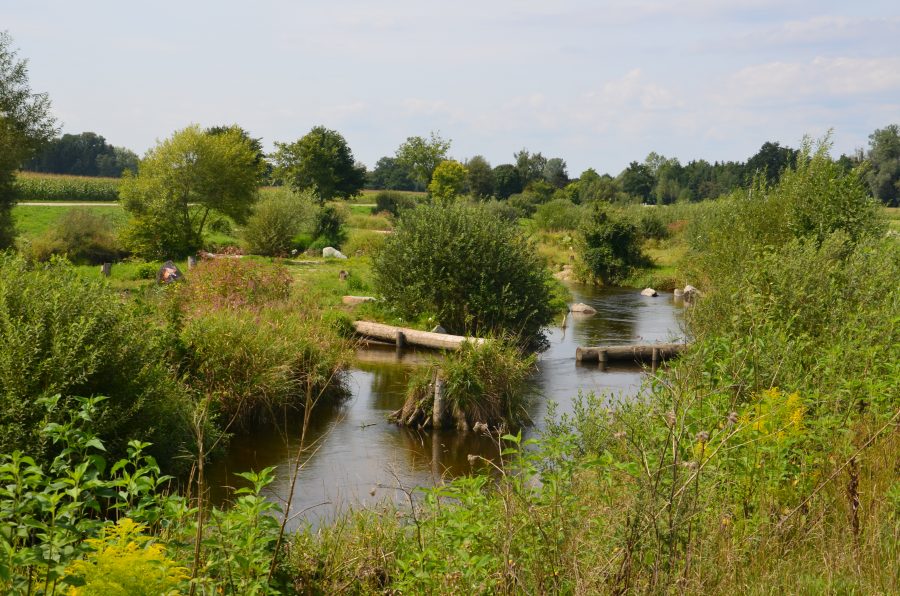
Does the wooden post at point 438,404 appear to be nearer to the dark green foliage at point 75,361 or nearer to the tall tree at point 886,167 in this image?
the dark green foliage at point 75,361

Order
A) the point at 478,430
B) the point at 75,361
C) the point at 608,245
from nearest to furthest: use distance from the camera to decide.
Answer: the point at 75,361 → the point at 478,430 → the point at 608,245

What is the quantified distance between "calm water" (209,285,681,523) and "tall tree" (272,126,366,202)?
1821 inches

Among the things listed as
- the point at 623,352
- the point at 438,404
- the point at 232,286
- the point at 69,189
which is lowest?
the point at 623,352

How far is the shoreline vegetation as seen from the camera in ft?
13.1

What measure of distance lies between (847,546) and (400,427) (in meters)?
9.27

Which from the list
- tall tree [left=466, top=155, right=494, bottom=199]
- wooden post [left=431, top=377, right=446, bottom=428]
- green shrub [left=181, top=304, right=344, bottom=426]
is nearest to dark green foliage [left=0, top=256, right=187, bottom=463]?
green shrub [left=181, top=304, right=344, bottom=426]

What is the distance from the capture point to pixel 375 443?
40.2ft

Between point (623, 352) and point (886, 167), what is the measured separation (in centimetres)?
7385

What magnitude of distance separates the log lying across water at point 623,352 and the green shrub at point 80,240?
2129 centimetres

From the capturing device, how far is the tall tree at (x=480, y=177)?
85.3 metres

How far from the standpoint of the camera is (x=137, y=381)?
370 inches

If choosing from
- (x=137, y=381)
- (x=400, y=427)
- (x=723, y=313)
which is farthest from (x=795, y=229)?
(x=137, y=381)

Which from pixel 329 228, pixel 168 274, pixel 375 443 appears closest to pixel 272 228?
pixel 329 228

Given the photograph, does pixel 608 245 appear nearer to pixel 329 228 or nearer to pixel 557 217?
pixel 329 228
